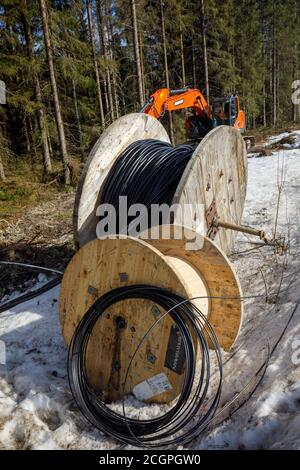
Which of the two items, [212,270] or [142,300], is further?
[212,270]

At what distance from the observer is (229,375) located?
8.96ft

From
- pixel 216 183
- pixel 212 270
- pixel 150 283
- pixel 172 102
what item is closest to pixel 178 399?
pixel 150 283

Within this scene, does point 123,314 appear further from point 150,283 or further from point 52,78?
point 52,78

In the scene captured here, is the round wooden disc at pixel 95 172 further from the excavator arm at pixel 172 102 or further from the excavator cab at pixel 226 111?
the excavator cab at pixel 226 111

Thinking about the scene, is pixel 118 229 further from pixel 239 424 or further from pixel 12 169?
pixel 12 169

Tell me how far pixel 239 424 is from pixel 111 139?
324 centimetres

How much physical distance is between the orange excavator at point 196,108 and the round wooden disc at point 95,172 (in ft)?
10.9

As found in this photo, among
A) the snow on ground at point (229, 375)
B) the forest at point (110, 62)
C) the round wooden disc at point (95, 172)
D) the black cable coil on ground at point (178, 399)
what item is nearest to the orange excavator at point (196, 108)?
the forest at point (110, 62)

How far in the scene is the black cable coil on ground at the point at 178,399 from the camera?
2.32 m

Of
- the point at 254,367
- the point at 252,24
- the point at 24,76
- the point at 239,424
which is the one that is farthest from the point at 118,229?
the point at 252,24

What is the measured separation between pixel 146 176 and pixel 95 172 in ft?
2.00

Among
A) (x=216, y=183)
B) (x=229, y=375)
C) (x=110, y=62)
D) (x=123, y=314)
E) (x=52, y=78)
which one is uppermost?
(x=110, y=62)

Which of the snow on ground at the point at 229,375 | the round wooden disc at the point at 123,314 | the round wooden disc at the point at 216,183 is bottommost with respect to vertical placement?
the snow on ground at the point at 229,375

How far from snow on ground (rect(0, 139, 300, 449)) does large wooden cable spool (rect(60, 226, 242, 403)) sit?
286 mm
